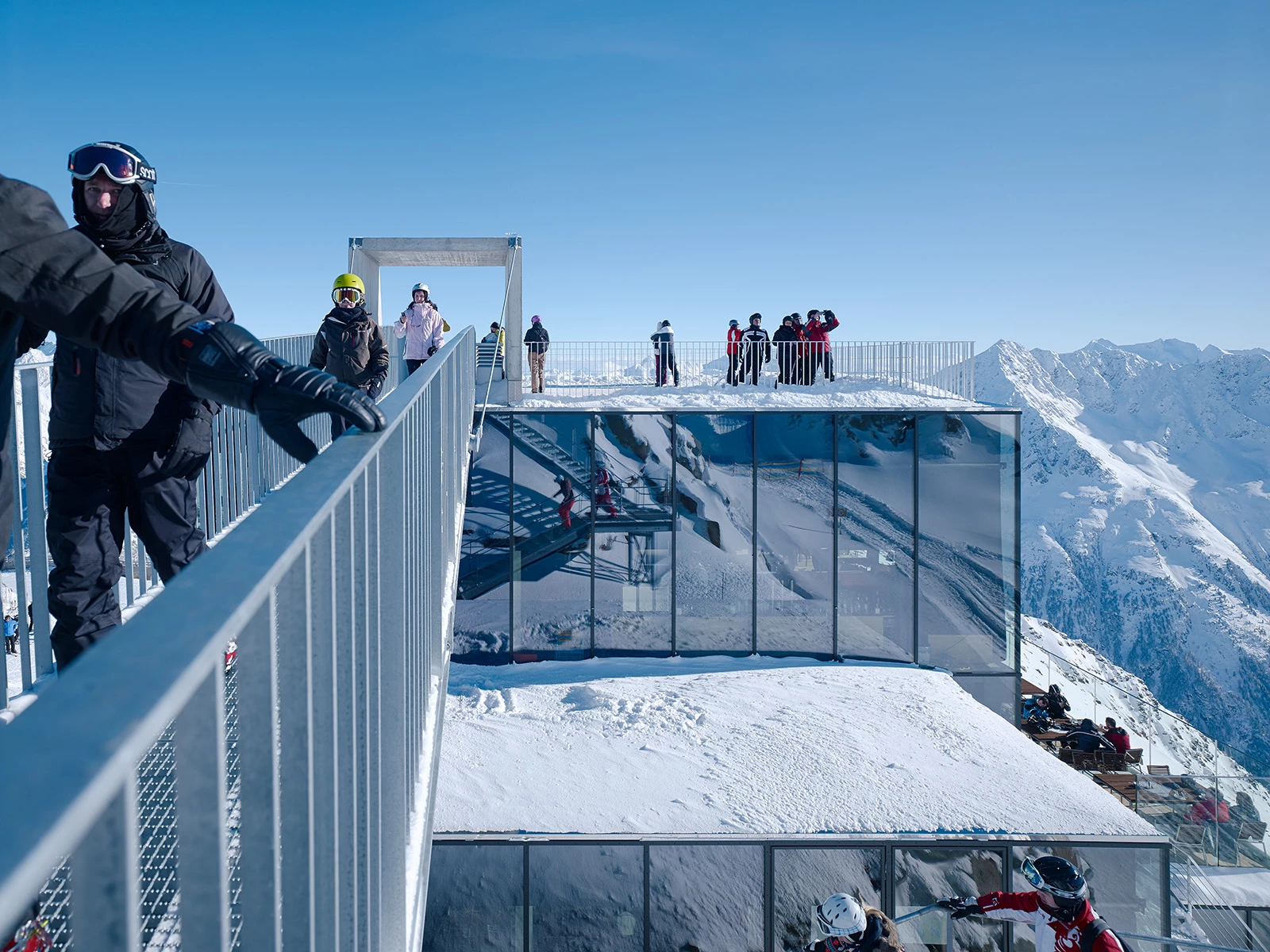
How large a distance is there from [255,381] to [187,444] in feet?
4.46

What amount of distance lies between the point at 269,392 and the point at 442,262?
14553mm

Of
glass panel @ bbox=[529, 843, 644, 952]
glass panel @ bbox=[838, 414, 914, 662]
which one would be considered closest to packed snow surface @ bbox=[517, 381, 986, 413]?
glass panel @ bbox=[838, 414, 914, 662]

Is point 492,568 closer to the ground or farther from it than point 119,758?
closer to the ground

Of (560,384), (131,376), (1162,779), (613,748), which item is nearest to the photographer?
(131,376)

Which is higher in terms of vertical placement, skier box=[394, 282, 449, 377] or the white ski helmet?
skier box=[394, 282, 449, 377]

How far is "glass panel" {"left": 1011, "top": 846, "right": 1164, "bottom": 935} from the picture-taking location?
9.72m

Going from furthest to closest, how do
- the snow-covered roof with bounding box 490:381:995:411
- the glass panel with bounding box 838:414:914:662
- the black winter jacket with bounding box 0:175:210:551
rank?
1. the snow-covered roof with bounding box 490:381:995:411
2. the glass panel with bounding box 838:414:914:662
3. the black winter jacket with bounding box 0:175:210:551

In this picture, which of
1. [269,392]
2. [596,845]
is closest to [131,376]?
[269,392]

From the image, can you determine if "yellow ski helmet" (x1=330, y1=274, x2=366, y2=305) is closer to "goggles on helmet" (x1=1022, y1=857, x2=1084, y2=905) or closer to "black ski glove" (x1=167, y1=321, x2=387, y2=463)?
"black ski glove" (x1=167, y1=321, x2=387, y2=463)

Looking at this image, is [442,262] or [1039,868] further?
[442,262]

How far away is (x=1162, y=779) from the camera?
14.3m

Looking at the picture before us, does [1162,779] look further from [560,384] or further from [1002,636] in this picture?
→ [560,384]

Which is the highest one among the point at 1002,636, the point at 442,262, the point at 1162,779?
the point at 442,262

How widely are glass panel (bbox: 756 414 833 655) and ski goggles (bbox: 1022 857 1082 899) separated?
9363 mm
